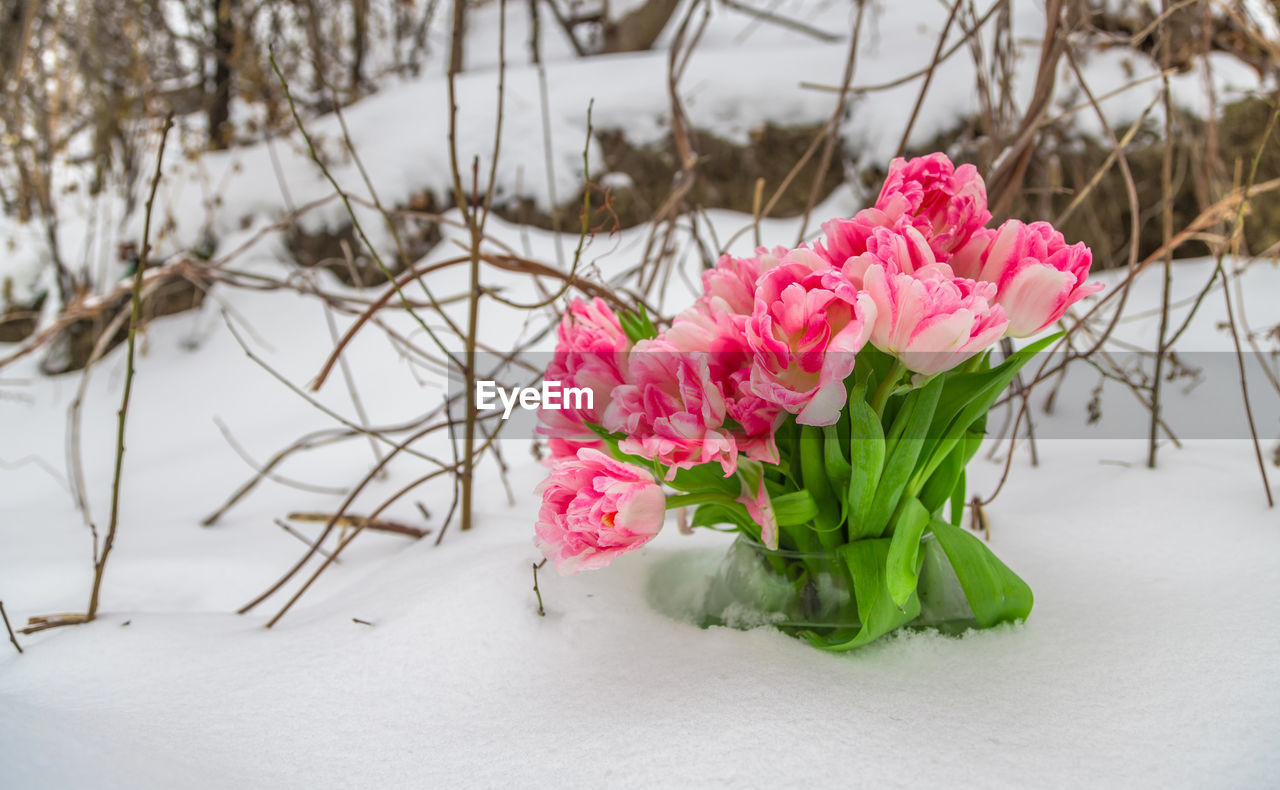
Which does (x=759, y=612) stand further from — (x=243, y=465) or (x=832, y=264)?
(x=243, y=465)

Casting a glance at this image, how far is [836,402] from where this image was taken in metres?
0.51

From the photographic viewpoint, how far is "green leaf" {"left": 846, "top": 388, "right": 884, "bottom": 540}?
54 centimetres

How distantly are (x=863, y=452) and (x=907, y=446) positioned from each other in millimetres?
42

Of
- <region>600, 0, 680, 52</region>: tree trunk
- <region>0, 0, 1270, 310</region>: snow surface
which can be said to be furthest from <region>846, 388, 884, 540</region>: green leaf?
<region>600, 0, 680, 52</region>: tree trunk

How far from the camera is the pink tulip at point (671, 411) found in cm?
52

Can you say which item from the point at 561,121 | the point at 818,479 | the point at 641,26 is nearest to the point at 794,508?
the point at 818,479

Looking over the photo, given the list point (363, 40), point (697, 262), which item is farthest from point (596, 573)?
point (363, 40)

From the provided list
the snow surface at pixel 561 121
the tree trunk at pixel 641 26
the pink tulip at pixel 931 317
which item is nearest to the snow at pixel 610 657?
the pink tulip at pixel 931 317

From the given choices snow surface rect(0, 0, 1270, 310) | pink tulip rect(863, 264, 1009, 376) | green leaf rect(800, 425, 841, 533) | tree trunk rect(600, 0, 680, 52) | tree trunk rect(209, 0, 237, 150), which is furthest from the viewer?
tree trunk rect(600, 0, 680, 52)

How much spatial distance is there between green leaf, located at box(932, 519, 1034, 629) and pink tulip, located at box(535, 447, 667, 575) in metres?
0.22

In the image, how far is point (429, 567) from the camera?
82 centimetres

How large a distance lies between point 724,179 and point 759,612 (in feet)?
5.81

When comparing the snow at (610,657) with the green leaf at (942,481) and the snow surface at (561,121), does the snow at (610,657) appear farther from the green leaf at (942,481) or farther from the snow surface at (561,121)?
the snow surface at (561,121)

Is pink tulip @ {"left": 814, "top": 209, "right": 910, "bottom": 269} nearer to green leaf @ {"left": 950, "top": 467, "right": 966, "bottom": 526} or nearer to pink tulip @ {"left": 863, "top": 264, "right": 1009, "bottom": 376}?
pink tulip @ {"left": 863, "top": 264, "right": 1009, "bottom": 376}
